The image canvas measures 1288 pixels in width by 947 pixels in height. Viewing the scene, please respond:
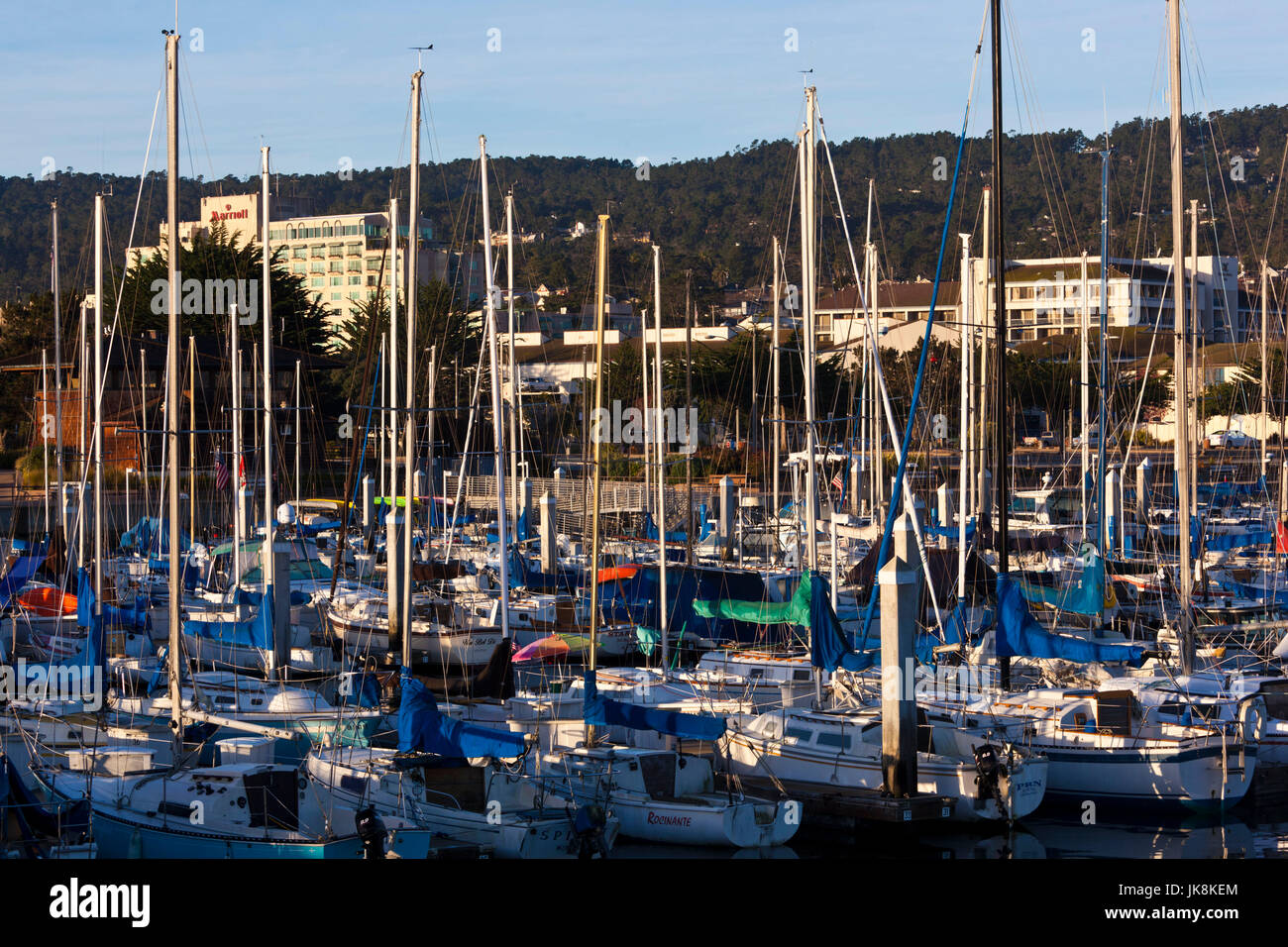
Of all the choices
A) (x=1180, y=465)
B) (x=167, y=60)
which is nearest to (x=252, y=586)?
(x=167, y=60)

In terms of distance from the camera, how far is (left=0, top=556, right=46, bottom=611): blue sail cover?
32156mm

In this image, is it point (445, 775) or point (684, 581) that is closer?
point (445, 775)

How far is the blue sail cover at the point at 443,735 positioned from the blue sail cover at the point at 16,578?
14.1m

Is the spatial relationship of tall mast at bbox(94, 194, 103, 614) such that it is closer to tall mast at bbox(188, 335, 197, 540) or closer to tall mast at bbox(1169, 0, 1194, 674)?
tall mast at bbox(188, 335, 197, 540)

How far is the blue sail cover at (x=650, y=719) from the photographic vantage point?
21250mm

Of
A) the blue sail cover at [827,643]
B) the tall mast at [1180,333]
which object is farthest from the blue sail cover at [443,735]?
the tall mast at [1180,333]

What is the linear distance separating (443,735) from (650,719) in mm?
3163

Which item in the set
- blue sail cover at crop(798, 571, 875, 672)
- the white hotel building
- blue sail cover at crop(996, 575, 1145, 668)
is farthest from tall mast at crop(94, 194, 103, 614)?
the white hotel building

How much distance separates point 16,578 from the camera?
1298 inches

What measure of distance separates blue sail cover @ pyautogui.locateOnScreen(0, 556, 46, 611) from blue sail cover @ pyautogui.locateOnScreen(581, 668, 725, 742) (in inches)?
579

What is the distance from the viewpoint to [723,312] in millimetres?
170750
